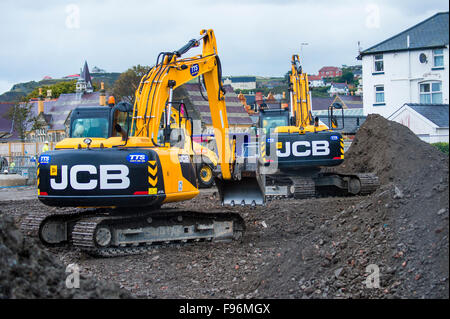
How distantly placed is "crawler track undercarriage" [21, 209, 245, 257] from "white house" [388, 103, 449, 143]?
4.75 meters

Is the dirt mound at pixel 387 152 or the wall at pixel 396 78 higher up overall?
the wall at pixel 396 78

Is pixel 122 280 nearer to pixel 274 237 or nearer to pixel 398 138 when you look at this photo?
pixel 274 237

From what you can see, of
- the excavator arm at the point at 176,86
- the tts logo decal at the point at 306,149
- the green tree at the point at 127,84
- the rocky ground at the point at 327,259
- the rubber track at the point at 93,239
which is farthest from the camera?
the green tree at the point at 127,84

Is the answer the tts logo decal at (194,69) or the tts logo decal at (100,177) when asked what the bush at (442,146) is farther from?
the tts logo decal at (100,177)

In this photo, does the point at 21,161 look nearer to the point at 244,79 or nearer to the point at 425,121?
the point at 425,121

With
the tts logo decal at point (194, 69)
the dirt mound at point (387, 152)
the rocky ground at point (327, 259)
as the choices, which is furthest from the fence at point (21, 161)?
the rocky ground at point (327, 259)

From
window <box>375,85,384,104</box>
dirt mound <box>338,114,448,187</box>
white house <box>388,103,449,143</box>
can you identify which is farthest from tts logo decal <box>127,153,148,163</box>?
window <box>375,85,384,104</box>

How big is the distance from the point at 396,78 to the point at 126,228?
25.6 metres

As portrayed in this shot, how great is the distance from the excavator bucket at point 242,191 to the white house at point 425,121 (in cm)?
408

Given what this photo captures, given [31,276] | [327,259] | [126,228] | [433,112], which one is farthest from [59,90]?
[31,276]

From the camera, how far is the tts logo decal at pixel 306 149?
17.8 meters

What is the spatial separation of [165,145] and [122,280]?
3.15 metres
